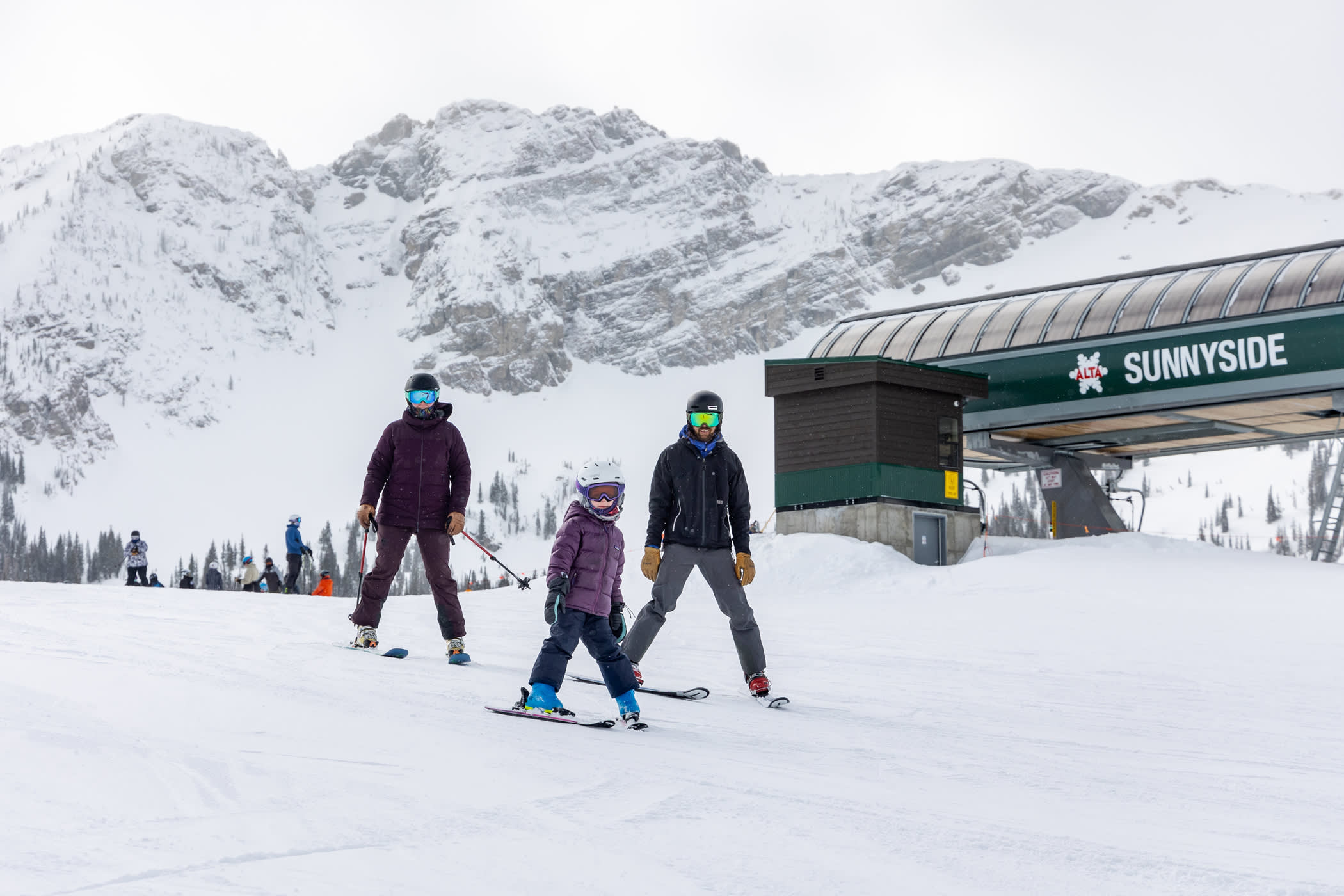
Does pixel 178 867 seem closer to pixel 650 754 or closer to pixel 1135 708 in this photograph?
pixel 650 754

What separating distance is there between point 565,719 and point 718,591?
1.85m

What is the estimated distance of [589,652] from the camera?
6277 millimetres

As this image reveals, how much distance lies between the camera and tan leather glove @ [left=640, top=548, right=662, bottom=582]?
730 cm

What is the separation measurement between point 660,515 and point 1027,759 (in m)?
2.74

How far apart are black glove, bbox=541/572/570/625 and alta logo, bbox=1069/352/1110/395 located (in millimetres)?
17466

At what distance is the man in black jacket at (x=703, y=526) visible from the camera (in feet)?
24.6

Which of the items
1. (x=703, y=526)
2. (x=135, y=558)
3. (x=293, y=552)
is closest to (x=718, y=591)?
(x=703, y=526)

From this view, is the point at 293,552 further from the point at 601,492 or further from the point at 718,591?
the point at 601,492

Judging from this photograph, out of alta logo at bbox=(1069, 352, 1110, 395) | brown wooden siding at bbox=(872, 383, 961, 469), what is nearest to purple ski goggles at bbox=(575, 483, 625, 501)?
brown wooden siding at bbox=(872, 383, 961, 469)

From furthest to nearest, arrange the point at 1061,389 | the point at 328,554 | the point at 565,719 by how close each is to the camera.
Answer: the point at 328,554 → the point at 1061,389 → the point at 565,719

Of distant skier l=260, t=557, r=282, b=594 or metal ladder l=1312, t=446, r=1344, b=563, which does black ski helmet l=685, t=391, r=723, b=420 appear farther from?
distant skier l=260, t=557, r=282, b=594

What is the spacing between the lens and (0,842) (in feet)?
11.4

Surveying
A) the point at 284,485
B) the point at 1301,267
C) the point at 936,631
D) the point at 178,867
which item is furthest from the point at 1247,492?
the point at 284,485

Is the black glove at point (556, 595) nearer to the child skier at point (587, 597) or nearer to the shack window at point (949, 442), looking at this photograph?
the child skier at point (587, 597)
